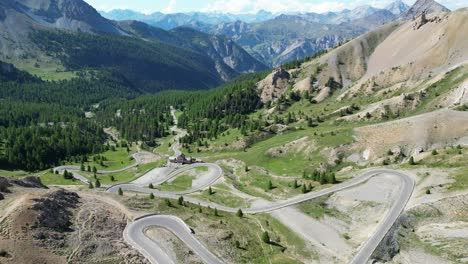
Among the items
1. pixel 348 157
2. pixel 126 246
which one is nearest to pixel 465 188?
pixel 348 157

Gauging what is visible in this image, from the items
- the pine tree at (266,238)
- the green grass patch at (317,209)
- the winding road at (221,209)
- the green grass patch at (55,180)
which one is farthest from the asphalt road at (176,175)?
the pine tree at (266,238)

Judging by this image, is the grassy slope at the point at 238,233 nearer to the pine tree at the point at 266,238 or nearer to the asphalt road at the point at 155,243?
the pine tree at the point at 266,238

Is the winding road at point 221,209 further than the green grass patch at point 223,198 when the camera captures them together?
No

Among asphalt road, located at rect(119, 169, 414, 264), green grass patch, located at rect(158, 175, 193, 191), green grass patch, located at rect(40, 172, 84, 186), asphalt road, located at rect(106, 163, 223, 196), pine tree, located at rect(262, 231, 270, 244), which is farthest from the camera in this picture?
green grass patch, located at rect(40, 172, 84, 186)

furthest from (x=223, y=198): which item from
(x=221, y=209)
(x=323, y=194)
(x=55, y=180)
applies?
(x=55, y=180)

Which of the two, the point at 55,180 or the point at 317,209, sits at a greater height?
the point at 317,209

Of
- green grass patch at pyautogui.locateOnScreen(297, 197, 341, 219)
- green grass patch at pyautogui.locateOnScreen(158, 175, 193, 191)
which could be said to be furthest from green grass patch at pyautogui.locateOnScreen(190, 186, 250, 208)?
green grass patch at pyautogui.locateOnScreen(297, 197, 341, 219)

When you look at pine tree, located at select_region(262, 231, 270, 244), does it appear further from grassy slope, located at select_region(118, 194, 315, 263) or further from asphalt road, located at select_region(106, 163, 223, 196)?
asphalt road, located at select_region(106, 163, 223, 196)

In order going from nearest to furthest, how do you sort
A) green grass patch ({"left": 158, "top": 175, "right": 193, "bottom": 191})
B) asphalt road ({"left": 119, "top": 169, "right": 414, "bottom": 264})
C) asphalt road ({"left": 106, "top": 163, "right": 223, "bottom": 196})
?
1. asphalt road ({"left": 119, "top": 169, "right": 414, "bottom": 264})
2. asphalt road ({"left": 106, "top": 163, "right": 223, "bottom": 196})
3. green grass patch ({"left": 158, "top": 175, "right": 193, "bottom": 191})

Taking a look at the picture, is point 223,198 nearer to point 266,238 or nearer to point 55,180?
point 266,238

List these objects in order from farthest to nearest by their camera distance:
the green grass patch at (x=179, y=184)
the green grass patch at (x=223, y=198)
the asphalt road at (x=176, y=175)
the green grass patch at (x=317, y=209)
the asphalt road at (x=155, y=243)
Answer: the green grass patch at (x=179, y=184) → the asphalt road at (x=176, y=175) → the green grass patch at (x=223, y=198) → the green grass patch at (x=317, y=209) → the asphalt road at (x=155, y=243)

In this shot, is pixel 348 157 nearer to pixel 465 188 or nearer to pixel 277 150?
pixel 277 150

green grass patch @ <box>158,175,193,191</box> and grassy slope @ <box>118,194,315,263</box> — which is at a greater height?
grassy slope @ <box>118,194,315,263</box>
